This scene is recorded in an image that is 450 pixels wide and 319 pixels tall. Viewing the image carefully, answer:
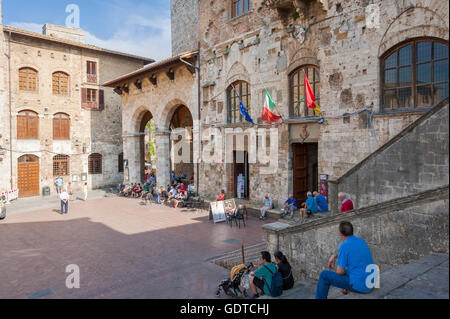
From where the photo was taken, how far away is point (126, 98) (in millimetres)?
23719

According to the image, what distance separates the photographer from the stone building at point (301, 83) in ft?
30.5

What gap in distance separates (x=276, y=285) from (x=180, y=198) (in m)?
12.2

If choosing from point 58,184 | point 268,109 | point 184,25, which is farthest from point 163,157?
point 184,25

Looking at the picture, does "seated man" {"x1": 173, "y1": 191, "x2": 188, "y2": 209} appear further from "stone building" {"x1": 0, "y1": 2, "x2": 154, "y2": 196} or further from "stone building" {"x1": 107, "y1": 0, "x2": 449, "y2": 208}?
"stone building" {"x1": 0, "y1": 2, "x2": 154, "y2": 196}

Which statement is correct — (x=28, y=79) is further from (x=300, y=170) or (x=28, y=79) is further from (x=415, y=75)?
(x=415, y=75)

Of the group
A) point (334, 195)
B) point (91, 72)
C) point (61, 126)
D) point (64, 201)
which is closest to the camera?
point (334, 195)

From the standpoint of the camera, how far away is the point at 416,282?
3984 millimetres

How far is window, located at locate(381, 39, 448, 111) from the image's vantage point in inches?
345

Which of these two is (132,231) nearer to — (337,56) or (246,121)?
(246,121)

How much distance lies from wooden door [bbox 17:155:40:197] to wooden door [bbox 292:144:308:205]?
18.5 meters

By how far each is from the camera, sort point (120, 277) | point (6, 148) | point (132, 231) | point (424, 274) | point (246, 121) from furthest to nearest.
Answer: point (6, 148) < point (246, 121) < point (132, 231) < point (120, 277) < point (424, 274)

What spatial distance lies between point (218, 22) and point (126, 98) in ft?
34.0

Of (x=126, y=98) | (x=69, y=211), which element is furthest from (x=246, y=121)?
(x=126, y=98)

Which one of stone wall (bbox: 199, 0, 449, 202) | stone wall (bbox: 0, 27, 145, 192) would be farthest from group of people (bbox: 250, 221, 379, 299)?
stone wall (bbox: 0, 27, 145, 192)
